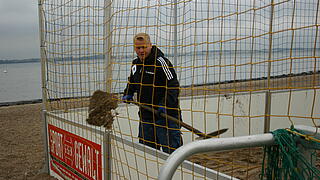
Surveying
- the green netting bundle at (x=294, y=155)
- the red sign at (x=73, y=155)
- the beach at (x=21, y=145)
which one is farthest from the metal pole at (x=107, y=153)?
the green netting bundle at (x=294, y=155)

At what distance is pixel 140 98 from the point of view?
357 cm

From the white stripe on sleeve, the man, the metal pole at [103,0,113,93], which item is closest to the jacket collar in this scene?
the man

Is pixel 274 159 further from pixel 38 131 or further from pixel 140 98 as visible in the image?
pixel 38 131

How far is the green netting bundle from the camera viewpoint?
1346 mm

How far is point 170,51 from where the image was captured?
4.13m

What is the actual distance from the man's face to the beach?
8.10 feet

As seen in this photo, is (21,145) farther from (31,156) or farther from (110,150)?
(110,150)

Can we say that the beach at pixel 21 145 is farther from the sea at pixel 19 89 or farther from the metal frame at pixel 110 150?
the sea at pixel 19 89

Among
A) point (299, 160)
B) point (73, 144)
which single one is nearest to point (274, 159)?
point (299, 160)

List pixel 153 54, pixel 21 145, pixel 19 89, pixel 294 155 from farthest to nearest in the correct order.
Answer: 1. pixel 19 89
2. pixel 21 145
3. pixel 153 54
4. pixel 294 155

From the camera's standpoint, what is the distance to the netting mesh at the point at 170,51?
264 cm

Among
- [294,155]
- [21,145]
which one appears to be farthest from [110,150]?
[21,145]

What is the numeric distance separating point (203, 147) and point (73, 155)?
2.89m

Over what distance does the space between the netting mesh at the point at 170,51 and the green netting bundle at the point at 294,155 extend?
53cm
